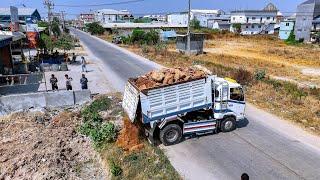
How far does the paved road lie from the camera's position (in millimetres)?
11859

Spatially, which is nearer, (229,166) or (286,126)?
(229,166)

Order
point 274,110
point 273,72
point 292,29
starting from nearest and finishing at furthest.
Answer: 1. point 274,110
2. point 273,72
3. point 292,29

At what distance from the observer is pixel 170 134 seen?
14203 millimetres

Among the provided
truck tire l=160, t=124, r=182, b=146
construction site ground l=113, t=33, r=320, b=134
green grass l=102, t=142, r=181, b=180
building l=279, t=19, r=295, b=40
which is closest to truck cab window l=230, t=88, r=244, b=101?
truck tire l=160, t=124, r=182, b=146

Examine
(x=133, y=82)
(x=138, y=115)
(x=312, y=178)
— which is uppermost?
(x=133, y=82)

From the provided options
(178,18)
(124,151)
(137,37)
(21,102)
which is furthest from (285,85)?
(178,18)

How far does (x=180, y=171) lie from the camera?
39.3 ft

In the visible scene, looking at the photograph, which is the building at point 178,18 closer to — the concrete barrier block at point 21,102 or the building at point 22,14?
the building at point 22,14

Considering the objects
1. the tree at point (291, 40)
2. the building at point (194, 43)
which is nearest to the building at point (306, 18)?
the tree at point (291, 40)

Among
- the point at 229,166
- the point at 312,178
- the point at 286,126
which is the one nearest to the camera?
the point at 312,178

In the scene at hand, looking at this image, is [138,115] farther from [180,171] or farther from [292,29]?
[292,29]

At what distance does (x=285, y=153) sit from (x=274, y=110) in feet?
19.5

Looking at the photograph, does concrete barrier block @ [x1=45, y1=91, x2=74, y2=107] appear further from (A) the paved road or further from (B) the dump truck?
(A) the paved road

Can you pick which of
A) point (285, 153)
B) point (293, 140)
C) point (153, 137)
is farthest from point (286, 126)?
point (153, 137)
